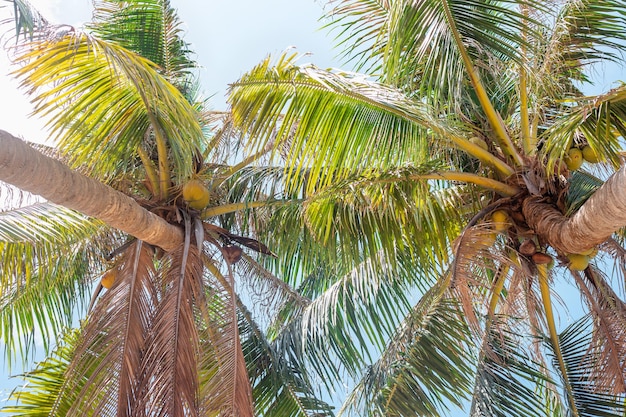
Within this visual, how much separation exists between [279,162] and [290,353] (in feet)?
6.27

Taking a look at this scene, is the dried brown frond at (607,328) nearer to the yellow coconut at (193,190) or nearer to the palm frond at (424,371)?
the palm frond at (424,371)

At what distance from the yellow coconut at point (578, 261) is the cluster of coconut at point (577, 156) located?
688 mm

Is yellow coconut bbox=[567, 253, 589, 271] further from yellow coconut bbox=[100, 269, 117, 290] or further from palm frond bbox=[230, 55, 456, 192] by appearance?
yellow coconut bbox=[100, 269, 117, 290]

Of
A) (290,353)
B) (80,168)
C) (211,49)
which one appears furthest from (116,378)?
(211,49)

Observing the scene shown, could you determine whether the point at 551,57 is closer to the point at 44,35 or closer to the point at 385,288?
the point at 385,288

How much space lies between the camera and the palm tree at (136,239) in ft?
16.3

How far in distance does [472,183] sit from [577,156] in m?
0.81

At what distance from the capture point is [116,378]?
5.59 metres

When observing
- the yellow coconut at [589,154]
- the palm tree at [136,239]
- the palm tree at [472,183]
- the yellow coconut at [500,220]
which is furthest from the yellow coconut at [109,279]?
the yellow coconut at [589,154]

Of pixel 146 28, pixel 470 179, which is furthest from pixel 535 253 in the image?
pixel 146 28

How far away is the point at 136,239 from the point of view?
20.6ft

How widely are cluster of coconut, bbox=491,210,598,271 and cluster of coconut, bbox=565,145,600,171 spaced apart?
641 millimetres

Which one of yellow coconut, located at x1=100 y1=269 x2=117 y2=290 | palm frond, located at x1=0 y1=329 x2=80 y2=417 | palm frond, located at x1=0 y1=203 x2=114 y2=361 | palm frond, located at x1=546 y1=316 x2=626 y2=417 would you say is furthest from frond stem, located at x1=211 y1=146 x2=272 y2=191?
Result: palm frond, located at x1=546 y1=316 x2=626 y2=417

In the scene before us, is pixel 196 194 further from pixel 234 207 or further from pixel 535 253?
pixel 535 253
